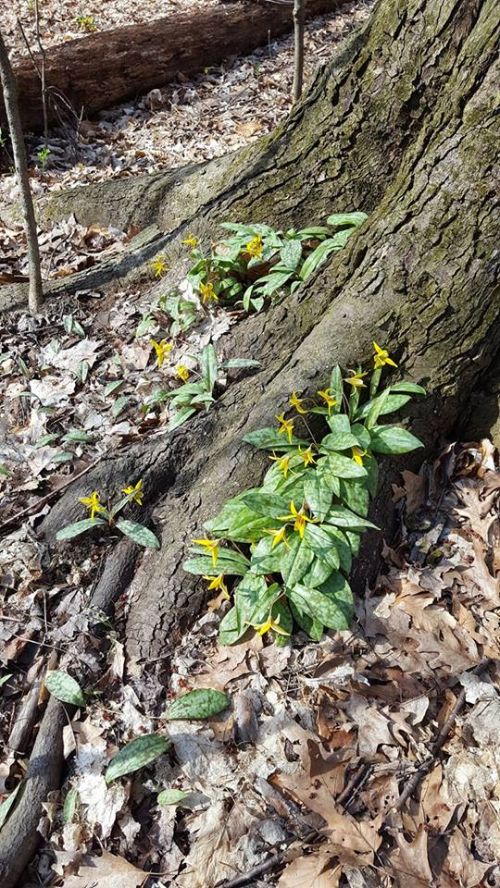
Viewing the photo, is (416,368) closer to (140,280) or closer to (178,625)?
(178,625)

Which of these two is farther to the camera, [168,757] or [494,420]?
[494,420]

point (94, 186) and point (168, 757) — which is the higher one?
point (94, 186)

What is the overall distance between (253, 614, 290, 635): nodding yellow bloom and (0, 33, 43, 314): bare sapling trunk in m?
2.50

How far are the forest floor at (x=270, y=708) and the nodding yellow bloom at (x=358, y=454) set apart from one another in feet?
1.13

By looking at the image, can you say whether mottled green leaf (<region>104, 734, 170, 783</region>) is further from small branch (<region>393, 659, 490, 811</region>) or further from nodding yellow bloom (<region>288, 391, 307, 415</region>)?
nodding yellow bloom (<region>288, 391, 307, 415</region>)

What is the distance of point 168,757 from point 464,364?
2002mm

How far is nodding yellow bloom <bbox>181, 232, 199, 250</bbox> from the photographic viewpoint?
3.63 metres

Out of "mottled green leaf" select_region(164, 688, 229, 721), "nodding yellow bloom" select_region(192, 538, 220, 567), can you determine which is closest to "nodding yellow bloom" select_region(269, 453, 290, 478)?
"nodding yellow bloom" select_region(192, 538, 220, 567)

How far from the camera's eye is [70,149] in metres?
5.96

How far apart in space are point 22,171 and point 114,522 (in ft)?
7.03

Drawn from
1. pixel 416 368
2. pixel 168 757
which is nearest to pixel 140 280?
pixel 416 368

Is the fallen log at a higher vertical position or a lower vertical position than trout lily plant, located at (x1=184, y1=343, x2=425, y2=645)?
higher

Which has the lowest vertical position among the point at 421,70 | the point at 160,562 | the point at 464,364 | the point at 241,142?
the point at 160,562

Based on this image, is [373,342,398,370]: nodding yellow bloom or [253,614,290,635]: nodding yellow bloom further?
[373,342,398,370]: nodding yellow bloom
